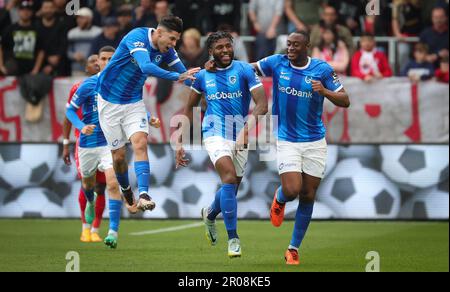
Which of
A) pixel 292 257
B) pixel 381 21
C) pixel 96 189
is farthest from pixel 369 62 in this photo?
pixel 292 257

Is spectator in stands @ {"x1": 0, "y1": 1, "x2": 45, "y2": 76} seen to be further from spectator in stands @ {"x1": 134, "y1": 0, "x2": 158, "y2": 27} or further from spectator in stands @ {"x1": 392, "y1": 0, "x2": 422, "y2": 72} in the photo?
spectator in stands @ {"x1": 392, "y1": 0, "x2": 422, "y2": 72}

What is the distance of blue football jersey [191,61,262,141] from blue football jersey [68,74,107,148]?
8.68 ft

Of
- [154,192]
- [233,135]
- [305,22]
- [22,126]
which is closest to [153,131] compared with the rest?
[154,192]

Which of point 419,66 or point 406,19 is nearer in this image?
point 419,66

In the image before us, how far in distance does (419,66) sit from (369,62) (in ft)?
2.92

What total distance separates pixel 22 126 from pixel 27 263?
24.4ft

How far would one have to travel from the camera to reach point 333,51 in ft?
66.3

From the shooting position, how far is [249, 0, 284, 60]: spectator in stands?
818 inches

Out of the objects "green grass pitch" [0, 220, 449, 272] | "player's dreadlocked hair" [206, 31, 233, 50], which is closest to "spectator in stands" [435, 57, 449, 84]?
"green grass pitch" [0, 220, 449, 272]

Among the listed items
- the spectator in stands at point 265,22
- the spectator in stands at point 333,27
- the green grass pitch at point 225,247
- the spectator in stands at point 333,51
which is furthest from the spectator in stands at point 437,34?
the green grass pitch at point 225,247

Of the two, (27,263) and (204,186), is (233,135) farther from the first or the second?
(204,186)

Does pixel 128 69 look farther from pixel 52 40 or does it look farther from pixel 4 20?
pixel 4 20

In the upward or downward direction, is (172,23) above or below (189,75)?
above

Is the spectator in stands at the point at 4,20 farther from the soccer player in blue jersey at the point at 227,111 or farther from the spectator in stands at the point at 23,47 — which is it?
the soccer player in blue jersey at the point at 227,111
